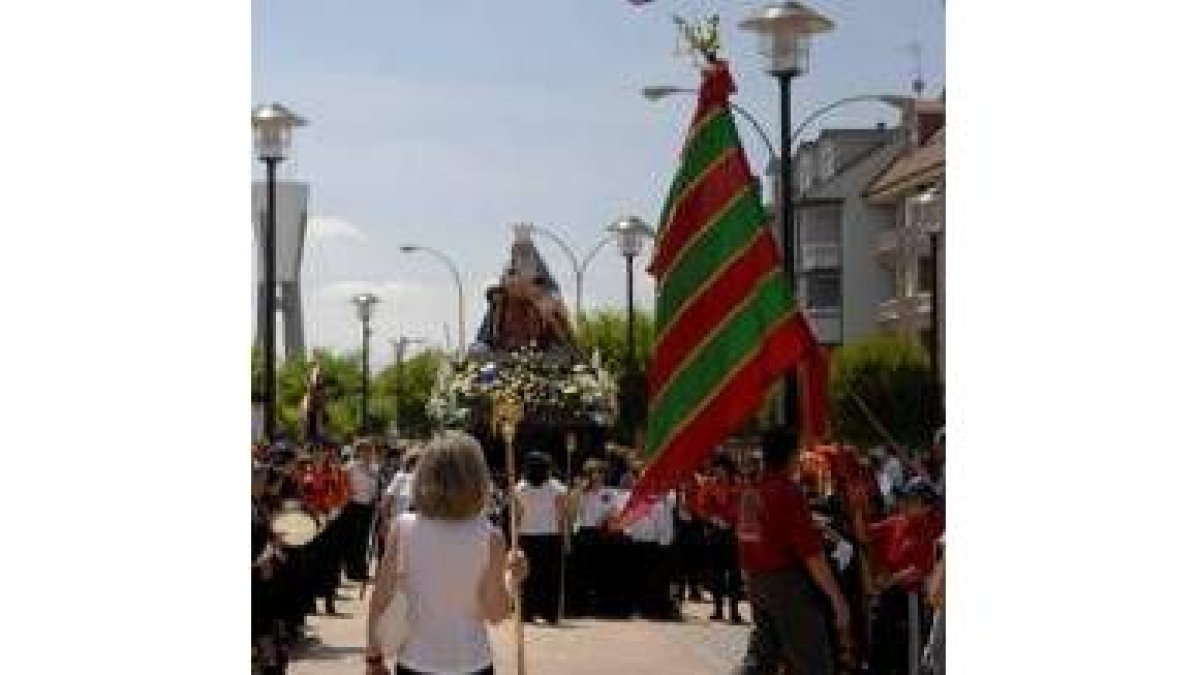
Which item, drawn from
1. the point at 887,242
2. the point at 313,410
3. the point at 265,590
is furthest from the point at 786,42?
the point at 887,242

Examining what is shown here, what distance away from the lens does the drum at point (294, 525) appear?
681 cm

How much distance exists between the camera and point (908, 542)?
8.47 meters

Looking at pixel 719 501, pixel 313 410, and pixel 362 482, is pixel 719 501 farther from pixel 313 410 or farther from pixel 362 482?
pixel 313 410

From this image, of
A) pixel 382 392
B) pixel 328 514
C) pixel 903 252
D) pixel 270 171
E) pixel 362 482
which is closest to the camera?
pixel 270 171

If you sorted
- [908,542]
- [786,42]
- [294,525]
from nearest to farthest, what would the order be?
1. [294,525]
2. [908,542]
3. [786,42]

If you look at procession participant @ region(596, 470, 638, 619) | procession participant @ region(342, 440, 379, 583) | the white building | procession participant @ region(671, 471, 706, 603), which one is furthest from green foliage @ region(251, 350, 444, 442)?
procession participant @ region(596, 470, 638, 619)

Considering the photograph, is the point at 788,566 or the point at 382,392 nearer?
the point at 788,566

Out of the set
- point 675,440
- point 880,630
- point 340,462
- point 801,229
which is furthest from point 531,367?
point 801,229

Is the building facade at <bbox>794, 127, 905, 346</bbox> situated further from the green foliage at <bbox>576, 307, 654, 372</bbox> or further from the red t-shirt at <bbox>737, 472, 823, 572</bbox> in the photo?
the red t-shirt at <bbox>737, 472, 823, 572</bbox>

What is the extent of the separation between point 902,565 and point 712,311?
4.57ft
